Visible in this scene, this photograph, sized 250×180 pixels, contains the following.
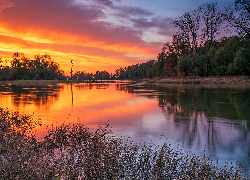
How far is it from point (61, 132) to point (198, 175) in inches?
288

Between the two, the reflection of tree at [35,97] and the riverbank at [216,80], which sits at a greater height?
the riverbank at [216,80]

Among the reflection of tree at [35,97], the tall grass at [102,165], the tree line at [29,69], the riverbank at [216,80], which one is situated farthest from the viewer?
the tree line at [29,69]

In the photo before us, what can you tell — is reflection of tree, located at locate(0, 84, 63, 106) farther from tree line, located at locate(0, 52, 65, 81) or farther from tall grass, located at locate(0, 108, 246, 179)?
tree line, located at locate(0, 52, 65, 81)

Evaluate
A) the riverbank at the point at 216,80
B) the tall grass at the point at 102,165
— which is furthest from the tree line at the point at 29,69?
the tall grass at the point at 102,165

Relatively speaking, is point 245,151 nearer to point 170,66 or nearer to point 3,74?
point 170,66

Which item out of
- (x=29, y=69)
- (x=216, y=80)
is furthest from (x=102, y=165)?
(x=29, y=69)

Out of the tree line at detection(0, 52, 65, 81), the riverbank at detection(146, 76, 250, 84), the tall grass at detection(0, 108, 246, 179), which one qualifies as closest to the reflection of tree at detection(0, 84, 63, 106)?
the tall grass at detection(0, 108, 246, 179)

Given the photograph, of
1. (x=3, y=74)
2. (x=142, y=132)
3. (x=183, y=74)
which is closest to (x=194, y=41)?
(x=183, y=74)

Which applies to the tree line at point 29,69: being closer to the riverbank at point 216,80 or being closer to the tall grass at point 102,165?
the riverbank at point 216,80

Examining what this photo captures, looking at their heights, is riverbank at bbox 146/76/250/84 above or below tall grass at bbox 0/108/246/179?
above

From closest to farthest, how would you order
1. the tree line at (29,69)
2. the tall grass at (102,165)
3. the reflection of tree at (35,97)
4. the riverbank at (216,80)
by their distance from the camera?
1. the tall grass at (102,165)
2. the reflection of tree at (35,97)
3. the riverbank at (216,80)
4. the tree line at (29,69)

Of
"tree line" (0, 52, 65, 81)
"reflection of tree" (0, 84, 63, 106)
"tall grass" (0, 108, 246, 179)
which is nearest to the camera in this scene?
"tall grass" (0, 108, 246, 179)

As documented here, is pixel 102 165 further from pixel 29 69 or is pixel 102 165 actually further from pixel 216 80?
pixel 29 69

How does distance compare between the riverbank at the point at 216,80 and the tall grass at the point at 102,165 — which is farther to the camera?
the riverbank at the point at 216,80
